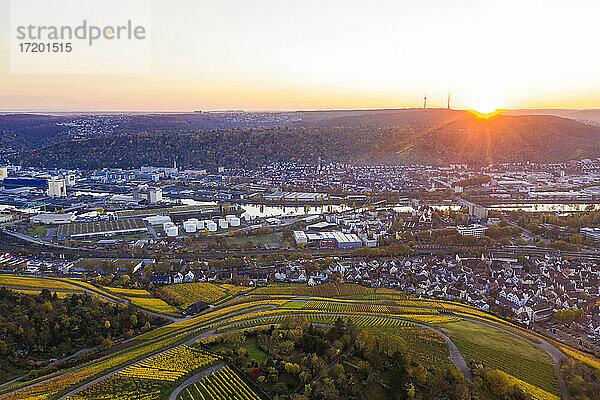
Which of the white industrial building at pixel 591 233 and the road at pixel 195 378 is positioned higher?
the white industrial building at pixel 591 233

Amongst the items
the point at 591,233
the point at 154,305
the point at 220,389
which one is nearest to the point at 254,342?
the point at 220,389

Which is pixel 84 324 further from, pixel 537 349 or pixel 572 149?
pixel 572 149

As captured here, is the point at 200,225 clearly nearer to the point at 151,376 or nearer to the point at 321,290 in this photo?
the point at 321,290

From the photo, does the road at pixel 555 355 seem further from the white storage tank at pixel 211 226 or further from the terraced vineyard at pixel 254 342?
the white storage tank at pixel 211 226

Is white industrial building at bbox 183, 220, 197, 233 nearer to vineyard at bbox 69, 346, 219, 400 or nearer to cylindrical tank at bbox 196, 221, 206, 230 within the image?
cylindrical tank at bbox 196, 221, 206, 230

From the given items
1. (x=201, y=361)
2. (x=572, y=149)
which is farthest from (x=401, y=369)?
(x=572, y=149)

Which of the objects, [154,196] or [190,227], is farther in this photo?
[154,196]

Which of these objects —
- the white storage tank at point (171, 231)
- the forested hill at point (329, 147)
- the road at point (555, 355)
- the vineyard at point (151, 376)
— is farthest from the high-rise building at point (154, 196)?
the road at point (555, 355)
